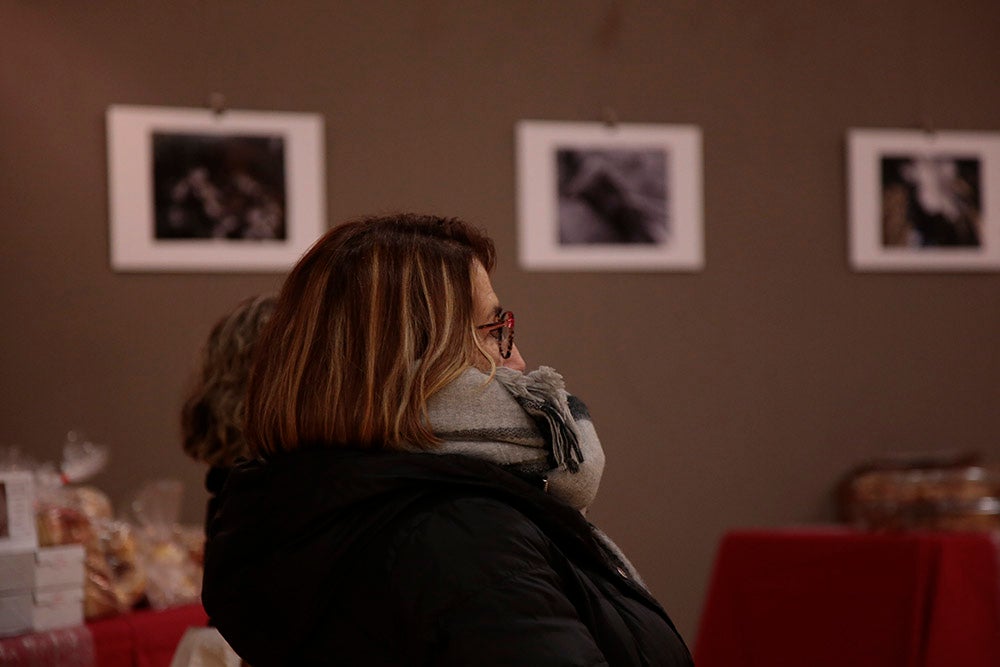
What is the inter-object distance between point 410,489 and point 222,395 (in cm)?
121

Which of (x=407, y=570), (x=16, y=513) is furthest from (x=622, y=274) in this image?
(x=407, y=570)

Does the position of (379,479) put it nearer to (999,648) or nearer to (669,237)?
(999,648)

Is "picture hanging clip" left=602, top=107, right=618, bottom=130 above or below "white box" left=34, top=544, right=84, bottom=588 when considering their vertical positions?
above

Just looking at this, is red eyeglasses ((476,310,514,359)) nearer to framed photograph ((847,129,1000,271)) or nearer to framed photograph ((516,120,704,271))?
framed photograph ((516,120,704,271))

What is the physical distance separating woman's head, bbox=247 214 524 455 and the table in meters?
1.36

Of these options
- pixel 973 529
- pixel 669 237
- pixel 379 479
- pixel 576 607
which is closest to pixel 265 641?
pixel 379 479

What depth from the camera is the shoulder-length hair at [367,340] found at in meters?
1.38

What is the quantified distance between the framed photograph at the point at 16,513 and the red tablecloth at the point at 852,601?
6.68 feet

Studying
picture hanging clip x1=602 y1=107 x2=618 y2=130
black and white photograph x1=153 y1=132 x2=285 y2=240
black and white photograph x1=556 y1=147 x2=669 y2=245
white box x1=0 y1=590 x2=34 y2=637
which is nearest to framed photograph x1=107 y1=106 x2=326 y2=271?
black and white photograph x1=153 y1=132 x2=285 y2=240

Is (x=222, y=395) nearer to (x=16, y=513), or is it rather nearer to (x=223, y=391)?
(x=223, y=391)

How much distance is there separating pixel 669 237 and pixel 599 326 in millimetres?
460

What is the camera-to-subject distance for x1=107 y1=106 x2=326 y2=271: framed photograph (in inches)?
168

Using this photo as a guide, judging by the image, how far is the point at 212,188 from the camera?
14.3 feet

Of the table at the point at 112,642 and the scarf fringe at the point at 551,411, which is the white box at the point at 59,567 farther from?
the scarf fringe at the point at 551,411
